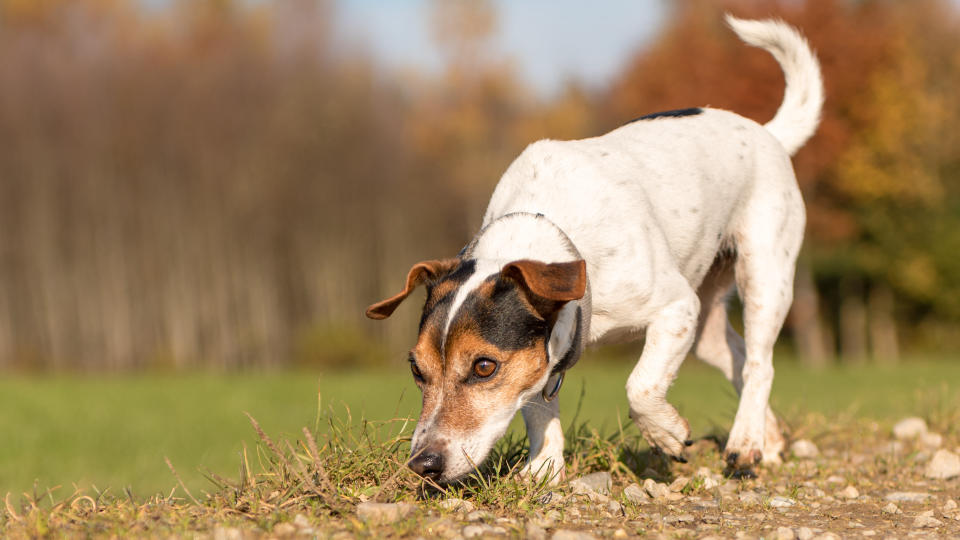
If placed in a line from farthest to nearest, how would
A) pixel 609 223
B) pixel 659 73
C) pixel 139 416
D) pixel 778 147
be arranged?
pixel 659 73 → pixel 139 416 → pixel 778 147 → pixel 609 223

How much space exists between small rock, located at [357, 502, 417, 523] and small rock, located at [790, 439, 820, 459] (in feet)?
12.3

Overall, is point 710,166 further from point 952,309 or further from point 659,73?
point 952,309

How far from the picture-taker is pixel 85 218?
35.1 metres

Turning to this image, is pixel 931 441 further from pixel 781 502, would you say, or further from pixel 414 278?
pixel 414 278

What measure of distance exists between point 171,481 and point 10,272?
2838 cm

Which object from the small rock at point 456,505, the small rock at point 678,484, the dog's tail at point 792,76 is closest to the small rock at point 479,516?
the small rock at point 456,505

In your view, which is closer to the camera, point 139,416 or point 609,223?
point 609,223

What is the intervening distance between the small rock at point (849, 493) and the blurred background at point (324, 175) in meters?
22.7

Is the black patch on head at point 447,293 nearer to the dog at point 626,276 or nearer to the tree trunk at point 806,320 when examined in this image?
the dog at point 626,276

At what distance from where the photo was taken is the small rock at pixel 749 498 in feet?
16.6

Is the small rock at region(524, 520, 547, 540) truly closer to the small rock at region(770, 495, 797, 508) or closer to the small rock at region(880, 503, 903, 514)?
the small rock at region(770, 495, 797, 508)

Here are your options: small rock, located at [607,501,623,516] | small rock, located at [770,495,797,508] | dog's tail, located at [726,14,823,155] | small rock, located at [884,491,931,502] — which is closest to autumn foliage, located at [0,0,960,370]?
dog's tail, located at [726,14,823,155]

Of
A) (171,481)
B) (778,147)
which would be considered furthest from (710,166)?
(171,481)

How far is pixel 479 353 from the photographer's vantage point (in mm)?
4375
